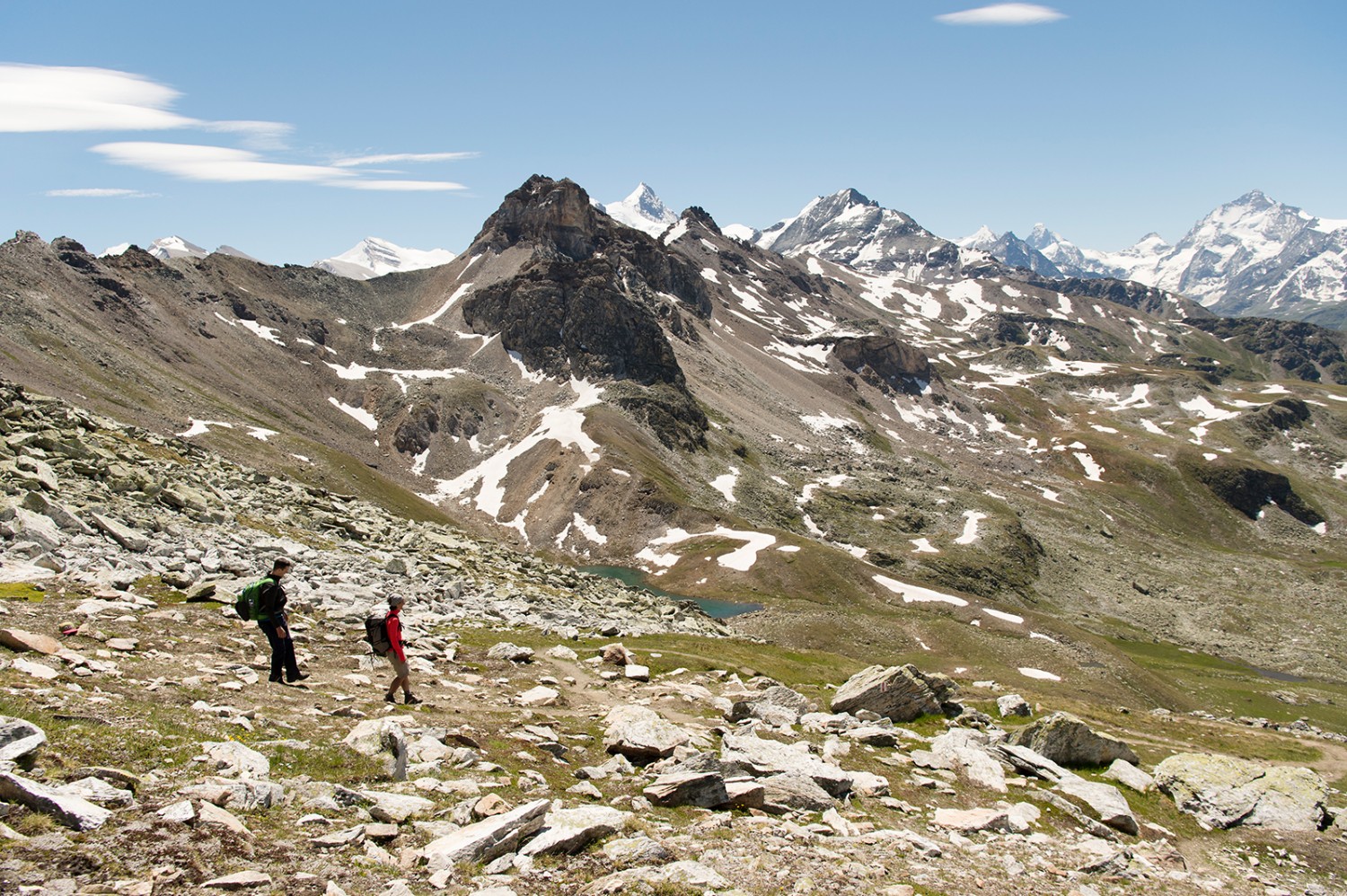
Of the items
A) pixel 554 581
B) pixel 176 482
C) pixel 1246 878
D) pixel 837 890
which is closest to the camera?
pixel 837 890

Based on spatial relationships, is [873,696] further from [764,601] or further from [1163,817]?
[764,601]

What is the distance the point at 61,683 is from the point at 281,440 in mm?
124921

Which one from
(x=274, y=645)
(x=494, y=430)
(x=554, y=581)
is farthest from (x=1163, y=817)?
(x=494, y=430)

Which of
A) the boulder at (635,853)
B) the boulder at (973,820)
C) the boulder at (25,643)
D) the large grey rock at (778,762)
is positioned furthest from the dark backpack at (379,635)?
the boulder at (973,820)

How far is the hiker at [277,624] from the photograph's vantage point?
21922 millimetres

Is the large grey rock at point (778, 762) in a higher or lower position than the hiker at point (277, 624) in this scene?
lower

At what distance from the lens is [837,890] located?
1562 centimetres

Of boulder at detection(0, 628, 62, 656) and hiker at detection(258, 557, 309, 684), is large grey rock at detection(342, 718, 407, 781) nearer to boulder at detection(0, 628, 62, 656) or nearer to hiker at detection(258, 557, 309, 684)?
hiker at detection(258, 557, 309, 684)

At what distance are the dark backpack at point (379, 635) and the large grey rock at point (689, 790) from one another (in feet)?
29.4

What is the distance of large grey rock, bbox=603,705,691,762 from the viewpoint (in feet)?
72.4

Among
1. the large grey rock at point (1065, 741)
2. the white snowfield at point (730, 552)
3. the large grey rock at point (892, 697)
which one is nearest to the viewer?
the large grey rock at point (1065, 741)

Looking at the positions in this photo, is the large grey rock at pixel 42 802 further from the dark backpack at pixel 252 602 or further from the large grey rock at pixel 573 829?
the dark backpack at pixel 252 602

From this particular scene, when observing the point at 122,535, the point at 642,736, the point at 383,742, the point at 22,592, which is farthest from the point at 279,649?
the point at 122,535

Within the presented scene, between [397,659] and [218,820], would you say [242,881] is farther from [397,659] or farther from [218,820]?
[397,659]
